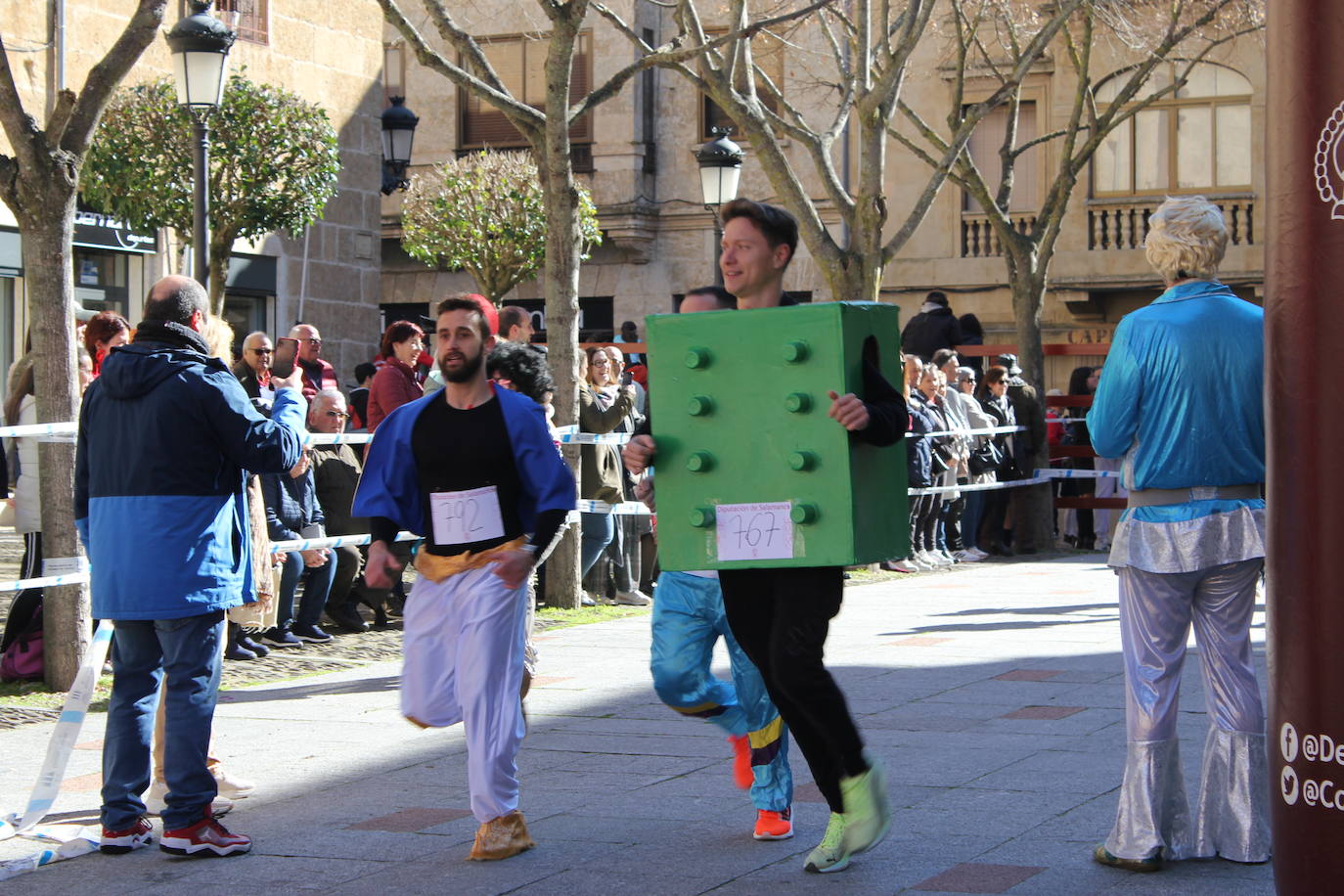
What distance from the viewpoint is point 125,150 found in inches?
704

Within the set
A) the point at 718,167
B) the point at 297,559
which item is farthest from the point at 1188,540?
the point at 718,167

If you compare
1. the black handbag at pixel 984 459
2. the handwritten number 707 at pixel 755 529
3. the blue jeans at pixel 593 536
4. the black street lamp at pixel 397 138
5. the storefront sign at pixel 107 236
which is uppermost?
the black street lamp at pixel 397 138

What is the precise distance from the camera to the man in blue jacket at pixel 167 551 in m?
6.22

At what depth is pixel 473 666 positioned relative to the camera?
6.20 m

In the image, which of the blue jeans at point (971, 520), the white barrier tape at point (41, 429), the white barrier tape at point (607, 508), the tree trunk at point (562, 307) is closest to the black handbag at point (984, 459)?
the blue jeans at point (971, 520)

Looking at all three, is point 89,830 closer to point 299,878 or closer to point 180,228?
point 299,878

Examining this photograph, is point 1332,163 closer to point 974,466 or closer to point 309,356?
point 309,356

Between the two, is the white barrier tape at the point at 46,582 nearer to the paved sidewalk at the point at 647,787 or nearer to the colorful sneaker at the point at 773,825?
the paved sidewalk at the point at 647,787

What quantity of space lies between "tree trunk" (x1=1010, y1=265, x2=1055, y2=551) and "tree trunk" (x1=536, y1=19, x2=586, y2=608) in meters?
8.10

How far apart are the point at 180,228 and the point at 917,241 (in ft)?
60.1

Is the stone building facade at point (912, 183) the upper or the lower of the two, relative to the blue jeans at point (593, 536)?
upper

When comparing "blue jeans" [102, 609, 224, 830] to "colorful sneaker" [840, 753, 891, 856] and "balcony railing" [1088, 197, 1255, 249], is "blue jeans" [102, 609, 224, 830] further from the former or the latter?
"balcony railing" [1088, 197, 1255, 249]

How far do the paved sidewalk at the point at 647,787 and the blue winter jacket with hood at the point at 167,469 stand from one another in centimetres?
86

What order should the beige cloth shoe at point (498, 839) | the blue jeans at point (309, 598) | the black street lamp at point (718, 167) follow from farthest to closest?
1. the black street lamp at point (718, 167)
2. the blue jeans at point (309, 598)
3. the beige cloth shoe at point (498, 839)
